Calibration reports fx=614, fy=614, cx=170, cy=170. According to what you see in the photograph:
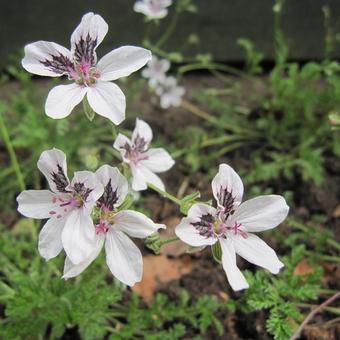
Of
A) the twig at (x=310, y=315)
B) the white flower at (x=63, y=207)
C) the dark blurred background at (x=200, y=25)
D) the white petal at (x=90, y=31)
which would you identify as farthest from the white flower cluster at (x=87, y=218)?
the dark blurred background at (x=200, y=25)

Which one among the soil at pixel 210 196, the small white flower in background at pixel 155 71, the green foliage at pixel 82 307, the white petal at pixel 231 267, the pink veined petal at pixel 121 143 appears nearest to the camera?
the white petal at pixel 231 267

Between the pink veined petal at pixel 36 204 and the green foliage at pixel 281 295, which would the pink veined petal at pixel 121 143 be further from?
the green foliage at pixel 281 295

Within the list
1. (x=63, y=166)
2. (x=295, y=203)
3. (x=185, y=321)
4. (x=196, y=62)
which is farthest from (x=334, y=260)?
(x=196, y=62)

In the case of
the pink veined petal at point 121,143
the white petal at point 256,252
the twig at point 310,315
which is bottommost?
the twig at point 310,315

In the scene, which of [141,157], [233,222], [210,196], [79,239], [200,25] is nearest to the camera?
[79,239]

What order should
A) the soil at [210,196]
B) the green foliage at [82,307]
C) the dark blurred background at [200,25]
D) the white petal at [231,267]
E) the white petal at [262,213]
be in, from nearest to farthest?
the white petal at [231,267], the white petal at [262,213], the green foliage at [82,307], the soil at [210,196], the dark blurred background at [200,25]

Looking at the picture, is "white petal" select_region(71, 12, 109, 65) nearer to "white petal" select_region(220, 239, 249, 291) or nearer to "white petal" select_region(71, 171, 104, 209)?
"white petal" select_region(71, 171, 104, 209)

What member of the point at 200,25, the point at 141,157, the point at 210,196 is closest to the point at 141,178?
the point at 141,157

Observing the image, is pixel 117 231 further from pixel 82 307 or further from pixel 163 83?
pixel 163 83
